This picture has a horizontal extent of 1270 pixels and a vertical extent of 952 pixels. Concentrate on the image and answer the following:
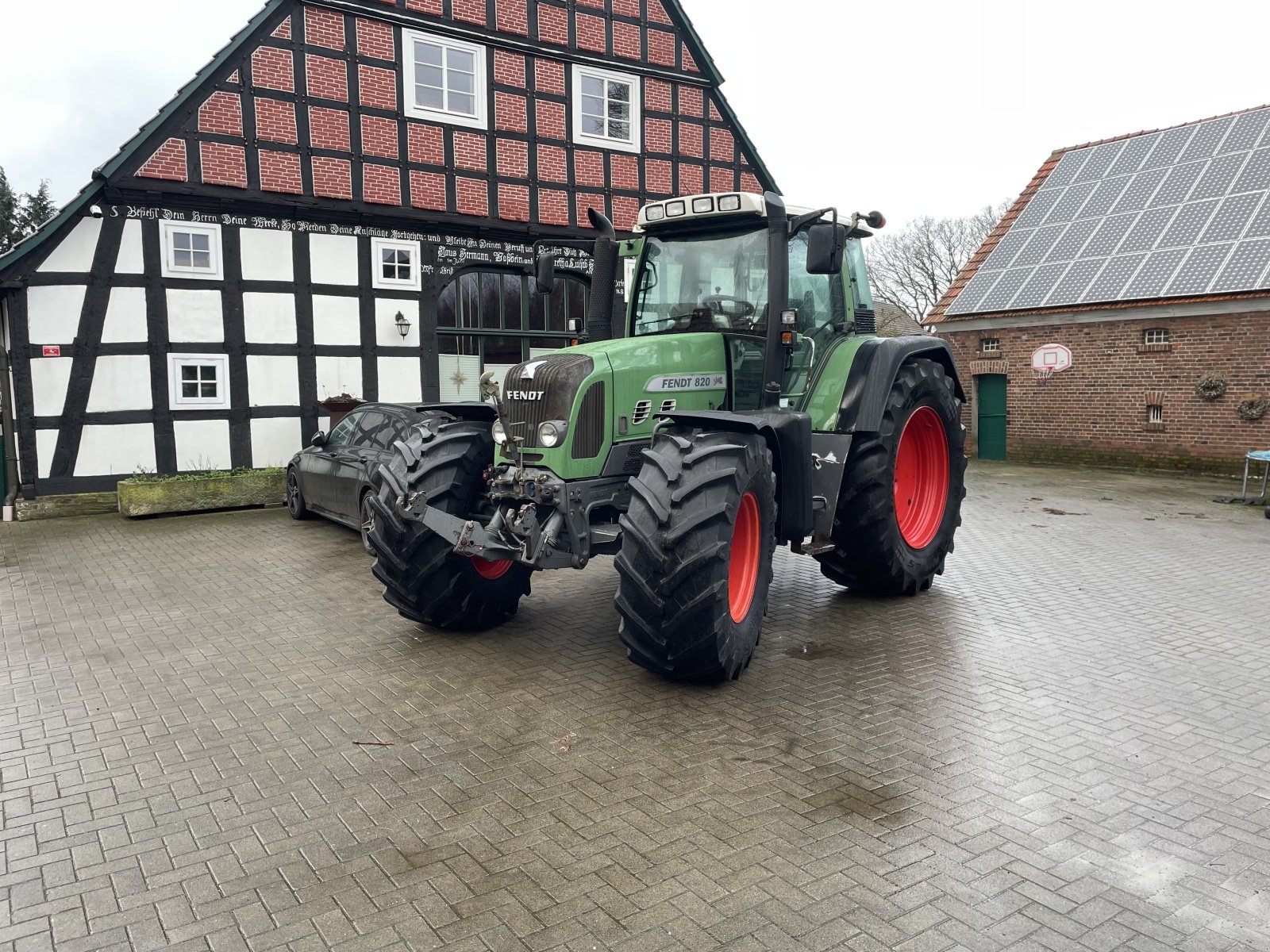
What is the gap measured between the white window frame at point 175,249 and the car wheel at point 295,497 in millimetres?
3276

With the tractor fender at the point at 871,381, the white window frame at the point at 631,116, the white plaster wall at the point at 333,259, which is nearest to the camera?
the tractor fender at the point at 871,381

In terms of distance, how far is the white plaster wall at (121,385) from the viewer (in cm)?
1194

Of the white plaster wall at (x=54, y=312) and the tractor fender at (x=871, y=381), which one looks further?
the white plaster wall at (x=54, y=312)

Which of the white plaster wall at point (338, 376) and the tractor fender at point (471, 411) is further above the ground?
the white plaster wall at point (338, 376)

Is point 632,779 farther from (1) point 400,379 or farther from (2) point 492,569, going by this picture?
(1) point 400,379

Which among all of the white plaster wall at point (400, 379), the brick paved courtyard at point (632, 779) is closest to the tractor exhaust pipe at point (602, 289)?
the brick paved courtyard at point (632, 779)

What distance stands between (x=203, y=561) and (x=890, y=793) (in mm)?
7235

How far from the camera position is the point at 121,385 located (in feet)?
39.6

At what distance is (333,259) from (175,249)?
211cm

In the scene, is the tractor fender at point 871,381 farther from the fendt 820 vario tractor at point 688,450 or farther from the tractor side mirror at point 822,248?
the tractor side mirror at point 822,248

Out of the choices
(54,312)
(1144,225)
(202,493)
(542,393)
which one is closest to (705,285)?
(542,393)

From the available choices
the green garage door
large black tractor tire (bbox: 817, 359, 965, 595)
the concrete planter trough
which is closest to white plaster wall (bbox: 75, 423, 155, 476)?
the concrete planter trough

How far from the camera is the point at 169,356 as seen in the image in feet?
40.5

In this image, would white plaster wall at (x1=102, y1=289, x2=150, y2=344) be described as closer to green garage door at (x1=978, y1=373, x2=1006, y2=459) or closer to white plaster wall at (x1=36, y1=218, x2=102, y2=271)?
white plaster wall at (x1=36, y1=218, x2=102, y2=271)
